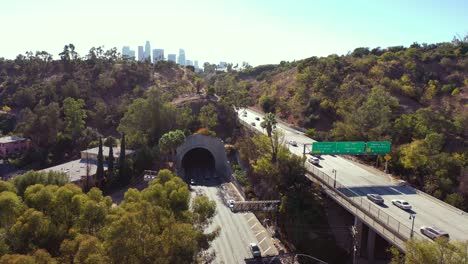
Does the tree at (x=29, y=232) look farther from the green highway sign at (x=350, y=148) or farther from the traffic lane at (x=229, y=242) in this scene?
the green highway sign at (x=350, y=148)

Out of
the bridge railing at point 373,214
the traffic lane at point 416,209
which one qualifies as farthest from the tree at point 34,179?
the traffic lane at point 416,209

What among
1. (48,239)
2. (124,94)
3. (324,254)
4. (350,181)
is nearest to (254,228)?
(324,254)

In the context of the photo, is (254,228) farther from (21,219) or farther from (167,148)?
(21,219)

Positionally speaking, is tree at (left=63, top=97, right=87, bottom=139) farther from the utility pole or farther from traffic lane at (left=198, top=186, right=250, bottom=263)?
the utility pole

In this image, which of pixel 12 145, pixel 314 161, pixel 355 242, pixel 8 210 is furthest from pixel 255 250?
pixel 12 145

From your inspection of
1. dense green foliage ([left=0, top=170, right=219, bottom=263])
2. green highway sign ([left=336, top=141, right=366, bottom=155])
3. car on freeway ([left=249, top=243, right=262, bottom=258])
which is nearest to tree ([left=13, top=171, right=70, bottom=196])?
dense green foliage ([left=0, top=170, right=219, bottom=263])
